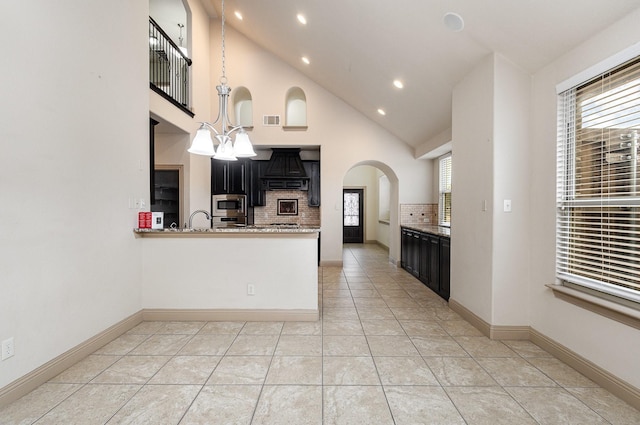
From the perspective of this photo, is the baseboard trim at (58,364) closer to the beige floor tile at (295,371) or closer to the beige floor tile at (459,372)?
the beige floor tile at (295,371)

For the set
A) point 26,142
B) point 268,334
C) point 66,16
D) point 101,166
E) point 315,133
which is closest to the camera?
point 26,142

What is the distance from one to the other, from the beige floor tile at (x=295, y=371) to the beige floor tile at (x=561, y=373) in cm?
176

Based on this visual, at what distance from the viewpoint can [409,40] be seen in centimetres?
336

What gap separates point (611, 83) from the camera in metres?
2.15

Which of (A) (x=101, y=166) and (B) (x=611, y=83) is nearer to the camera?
(B) (x=611, y=83)

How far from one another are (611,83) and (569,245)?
1265mm

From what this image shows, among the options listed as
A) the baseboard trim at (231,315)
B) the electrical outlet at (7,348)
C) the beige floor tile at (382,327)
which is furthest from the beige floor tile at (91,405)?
the beige floor tile at (382,327)

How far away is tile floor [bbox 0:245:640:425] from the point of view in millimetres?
1803

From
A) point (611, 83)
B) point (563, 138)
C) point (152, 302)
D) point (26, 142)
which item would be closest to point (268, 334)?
point (152, 302)

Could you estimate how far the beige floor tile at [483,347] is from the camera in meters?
2.59

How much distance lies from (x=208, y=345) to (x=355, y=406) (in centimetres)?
152

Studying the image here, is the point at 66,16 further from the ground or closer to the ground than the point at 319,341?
further from the ground

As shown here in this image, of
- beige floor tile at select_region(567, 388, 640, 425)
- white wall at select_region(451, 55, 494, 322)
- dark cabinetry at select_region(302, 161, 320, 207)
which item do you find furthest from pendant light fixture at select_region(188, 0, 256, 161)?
dark cabinetry at select_region(302, 161, 320, 207)

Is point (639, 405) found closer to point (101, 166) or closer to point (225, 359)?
point (225, 359)
